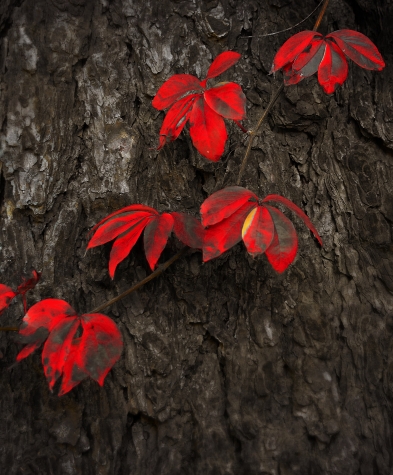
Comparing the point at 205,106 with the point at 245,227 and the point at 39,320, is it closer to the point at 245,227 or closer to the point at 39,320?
the point at 245,227

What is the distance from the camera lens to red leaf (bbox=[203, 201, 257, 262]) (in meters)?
1.00

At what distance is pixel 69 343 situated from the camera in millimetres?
978

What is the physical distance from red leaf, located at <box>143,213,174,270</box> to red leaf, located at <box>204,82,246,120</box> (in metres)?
0.26

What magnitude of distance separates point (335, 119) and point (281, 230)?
466 millimetres

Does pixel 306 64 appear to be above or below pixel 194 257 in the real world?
above

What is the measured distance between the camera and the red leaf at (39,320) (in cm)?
101

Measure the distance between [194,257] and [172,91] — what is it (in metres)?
0.40

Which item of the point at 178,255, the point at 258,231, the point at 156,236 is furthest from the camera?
the point at 178,255

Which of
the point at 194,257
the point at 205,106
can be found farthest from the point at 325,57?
the point at 194,257

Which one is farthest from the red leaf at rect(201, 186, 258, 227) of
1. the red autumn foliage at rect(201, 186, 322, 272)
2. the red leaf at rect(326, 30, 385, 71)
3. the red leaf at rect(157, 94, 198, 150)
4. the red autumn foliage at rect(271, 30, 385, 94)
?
the red leaf at rect(326, 30, 385, 71)

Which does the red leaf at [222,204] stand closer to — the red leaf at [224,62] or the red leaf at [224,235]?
the red leaf at [224,235]

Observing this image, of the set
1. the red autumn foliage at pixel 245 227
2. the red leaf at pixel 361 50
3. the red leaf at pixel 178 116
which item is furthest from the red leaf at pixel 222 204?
the red leaf at pixel 361 50

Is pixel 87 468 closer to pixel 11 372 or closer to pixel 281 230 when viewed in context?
pixel 11 372

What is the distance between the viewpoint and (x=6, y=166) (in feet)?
4.05
